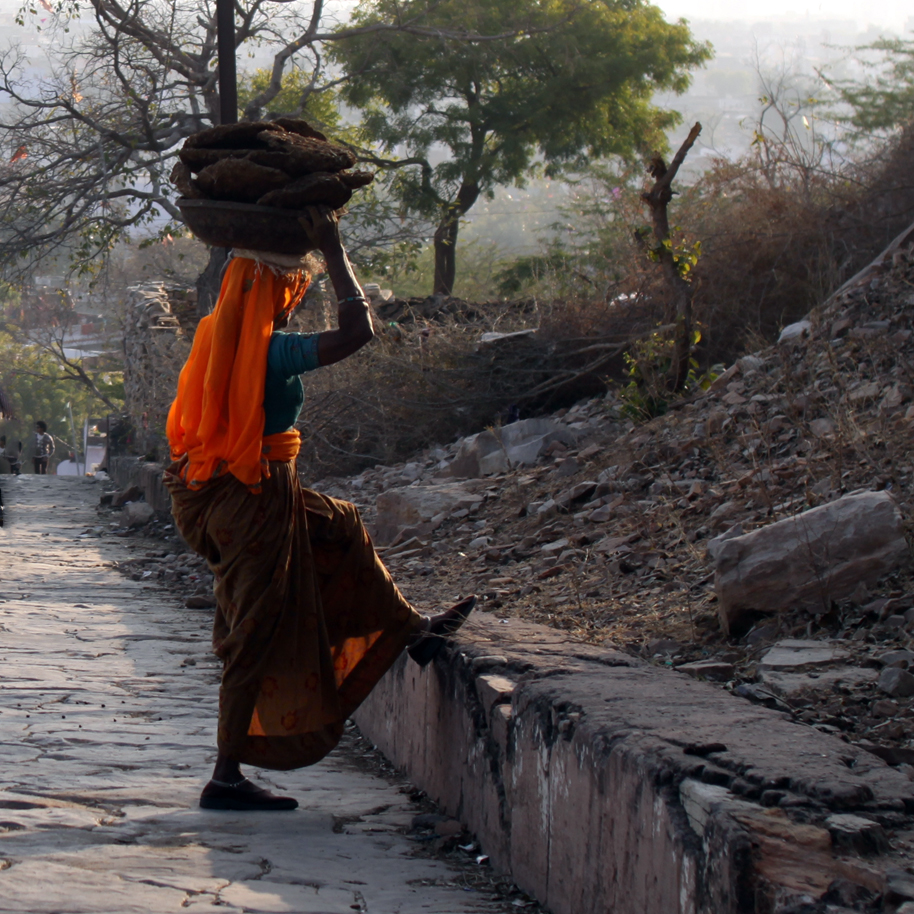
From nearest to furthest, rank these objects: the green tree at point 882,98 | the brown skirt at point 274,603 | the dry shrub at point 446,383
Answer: the brown skirt at point 274,603 < the dry shrub at point 446,383 < the green tree at point 882,98

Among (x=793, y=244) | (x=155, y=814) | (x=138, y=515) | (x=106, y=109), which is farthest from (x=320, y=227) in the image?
(x=106, y=109)

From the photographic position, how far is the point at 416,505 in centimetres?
672

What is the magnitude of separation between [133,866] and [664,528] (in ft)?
9.39

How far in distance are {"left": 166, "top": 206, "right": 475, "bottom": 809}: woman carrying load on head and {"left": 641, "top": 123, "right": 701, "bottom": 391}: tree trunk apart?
168 inches

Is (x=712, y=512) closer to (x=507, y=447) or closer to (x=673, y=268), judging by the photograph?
(x=673, y=268)

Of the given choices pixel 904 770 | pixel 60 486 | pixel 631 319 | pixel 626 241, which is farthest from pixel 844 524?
pixel 60 486

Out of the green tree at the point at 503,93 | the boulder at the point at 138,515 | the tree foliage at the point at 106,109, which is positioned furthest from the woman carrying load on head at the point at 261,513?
the green tree at the point at 503,93

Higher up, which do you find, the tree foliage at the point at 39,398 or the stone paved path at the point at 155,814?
the tree foliage at the point at 39,398

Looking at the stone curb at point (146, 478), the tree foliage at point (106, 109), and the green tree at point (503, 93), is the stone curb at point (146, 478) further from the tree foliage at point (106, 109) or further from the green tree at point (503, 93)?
the green tree at point (503, 93)

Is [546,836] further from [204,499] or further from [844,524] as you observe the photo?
[844,524]

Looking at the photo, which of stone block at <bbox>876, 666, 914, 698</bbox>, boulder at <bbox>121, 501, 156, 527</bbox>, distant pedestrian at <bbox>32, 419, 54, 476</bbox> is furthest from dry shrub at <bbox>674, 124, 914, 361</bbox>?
distant pedestrian at <bbox>32, 419, 54, 476</bbox>

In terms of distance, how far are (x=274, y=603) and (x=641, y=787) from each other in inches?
49.1

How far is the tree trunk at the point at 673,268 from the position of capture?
6.91 meters

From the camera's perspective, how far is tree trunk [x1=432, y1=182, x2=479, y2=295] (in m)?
19.7
